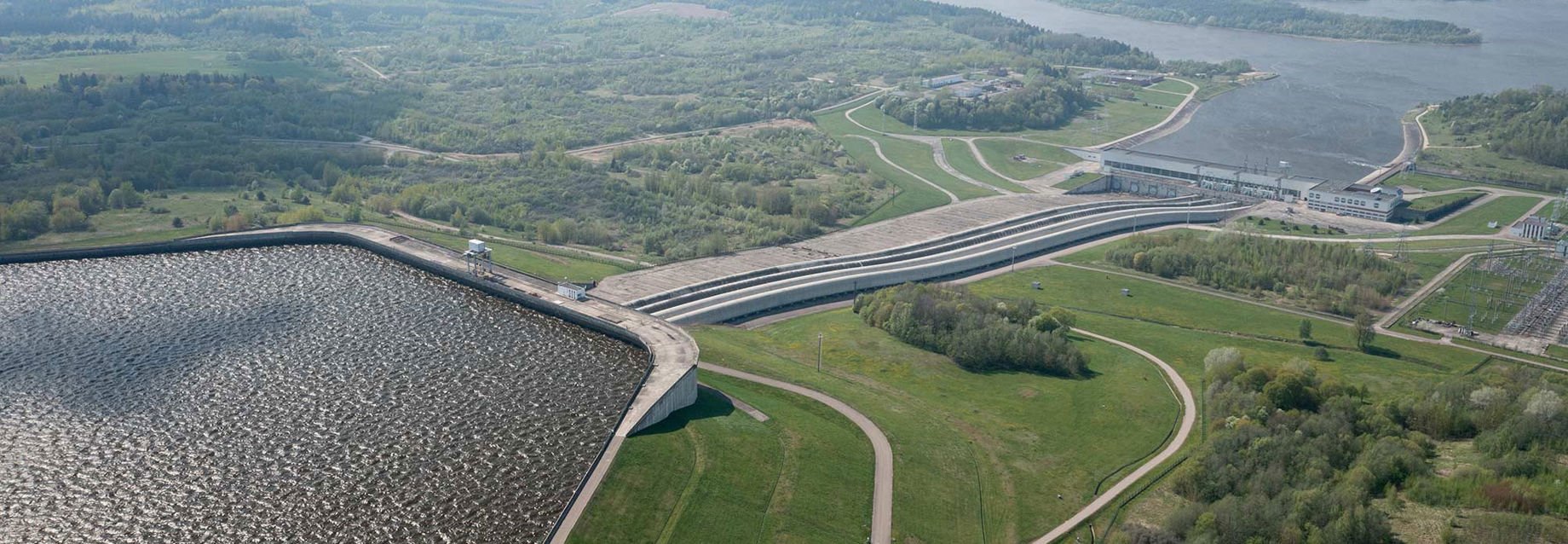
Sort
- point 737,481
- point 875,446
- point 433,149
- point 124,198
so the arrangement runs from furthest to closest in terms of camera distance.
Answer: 1. point 433,149
2. point 124,198
3. point 875,446
4. point 737,481

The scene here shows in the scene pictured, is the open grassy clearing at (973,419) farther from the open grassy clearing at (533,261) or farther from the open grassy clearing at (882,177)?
the open grassy clearing at (882,177)

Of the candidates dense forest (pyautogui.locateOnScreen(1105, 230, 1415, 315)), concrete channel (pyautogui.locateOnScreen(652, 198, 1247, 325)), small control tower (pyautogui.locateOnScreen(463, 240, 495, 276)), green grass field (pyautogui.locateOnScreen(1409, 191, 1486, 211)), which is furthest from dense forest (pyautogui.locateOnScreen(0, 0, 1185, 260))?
green grass field (pyautogui.locateOnScreen(1409, 191, 1486, 211))

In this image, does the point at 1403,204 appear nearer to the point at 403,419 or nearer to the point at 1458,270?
the point at 1458,270

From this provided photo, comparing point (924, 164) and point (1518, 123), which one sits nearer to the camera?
point (924, 164)

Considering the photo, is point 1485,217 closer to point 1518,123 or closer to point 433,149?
point 1518,123

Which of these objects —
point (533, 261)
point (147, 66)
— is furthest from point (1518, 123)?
point (147, 66)

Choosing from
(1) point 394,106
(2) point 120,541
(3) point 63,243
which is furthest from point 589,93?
(2) point 120,541

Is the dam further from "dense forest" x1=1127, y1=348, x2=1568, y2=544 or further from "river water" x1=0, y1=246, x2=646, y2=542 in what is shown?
"dense forest" x1=1127, y1=348, x2=1568, y2=544
